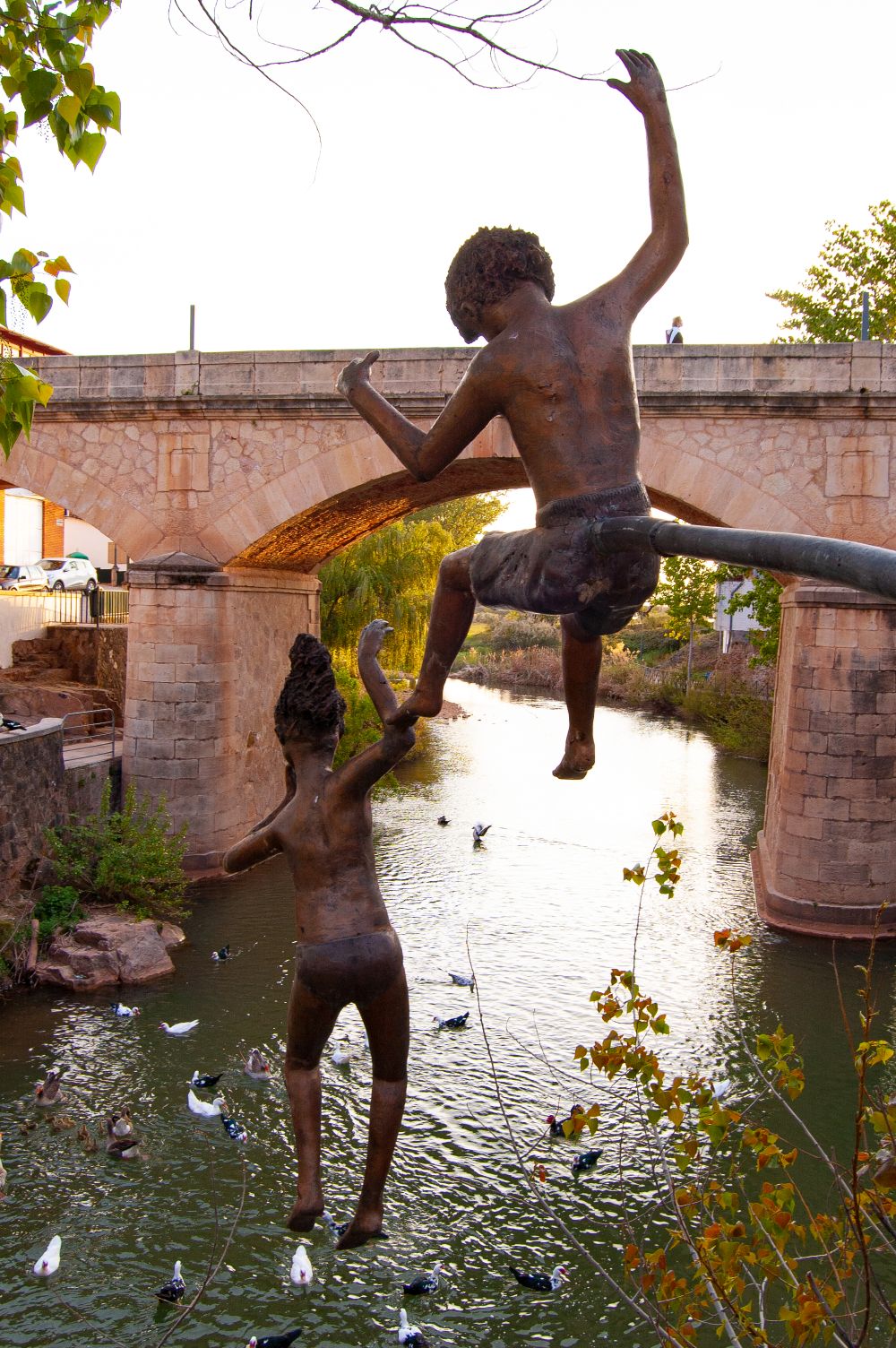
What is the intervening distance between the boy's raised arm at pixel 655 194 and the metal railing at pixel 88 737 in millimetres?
11734

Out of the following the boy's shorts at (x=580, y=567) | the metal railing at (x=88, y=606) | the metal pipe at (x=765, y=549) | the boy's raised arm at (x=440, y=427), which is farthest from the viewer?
the metal railing at (x=88, y=606)

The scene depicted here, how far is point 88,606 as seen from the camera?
2156cm

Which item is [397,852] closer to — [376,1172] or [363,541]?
[363,541]

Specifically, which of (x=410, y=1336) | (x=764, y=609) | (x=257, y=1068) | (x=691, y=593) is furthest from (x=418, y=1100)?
(x=691, y=593)

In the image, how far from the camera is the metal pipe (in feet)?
4.56

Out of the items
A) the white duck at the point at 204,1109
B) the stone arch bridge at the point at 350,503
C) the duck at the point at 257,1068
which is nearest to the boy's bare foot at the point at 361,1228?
the white duck at the point at 204,1109

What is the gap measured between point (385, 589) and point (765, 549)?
19.1 meters

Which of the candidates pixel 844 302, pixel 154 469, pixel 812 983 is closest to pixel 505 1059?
pixel 812 983

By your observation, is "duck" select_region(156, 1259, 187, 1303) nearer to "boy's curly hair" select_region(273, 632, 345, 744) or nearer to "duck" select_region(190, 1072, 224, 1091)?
"duck" select_region(190, 1072, 224, 1091)

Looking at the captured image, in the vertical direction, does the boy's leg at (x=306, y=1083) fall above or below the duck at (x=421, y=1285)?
above

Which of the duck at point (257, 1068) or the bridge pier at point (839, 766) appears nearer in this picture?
the duck at point (257, 1068)

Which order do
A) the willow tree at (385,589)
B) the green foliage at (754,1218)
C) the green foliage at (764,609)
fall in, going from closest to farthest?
1. the green foliage at (754,1218)
2. the willow tree at (385,589)
3. the green foliage at (764,609)

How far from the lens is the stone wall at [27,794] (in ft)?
37.5

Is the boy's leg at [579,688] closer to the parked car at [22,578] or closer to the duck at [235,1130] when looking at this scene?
the duck at [235,1130]
